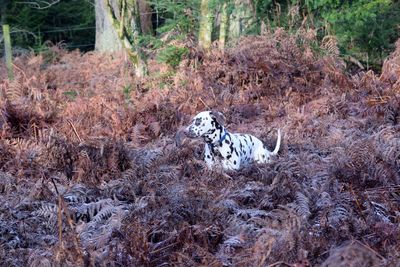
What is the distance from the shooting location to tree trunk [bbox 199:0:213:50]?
14273mm

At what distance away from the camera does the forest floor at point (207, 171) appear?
493 centimetres

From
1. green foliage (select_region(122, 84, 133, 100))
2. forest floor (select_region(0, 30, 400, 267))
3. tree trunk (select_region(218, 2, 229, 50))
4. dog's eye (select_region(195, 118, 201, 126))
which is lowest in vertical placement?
green foliage (select_region(122, 84, 133, 100))

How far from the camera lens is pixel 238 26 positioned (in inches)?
598

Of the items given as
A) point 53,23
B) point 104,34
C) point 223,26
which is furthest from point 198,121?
point 53,23

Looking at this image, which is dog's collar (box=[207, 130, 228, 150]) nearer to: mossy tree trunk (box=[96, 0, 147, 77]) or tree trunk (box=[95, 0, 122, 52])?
mossy tree trunk (box=[96, 0, 147, 77])

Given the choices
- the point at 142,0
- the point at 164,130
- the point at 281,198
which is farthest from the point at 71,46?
the point at 281,198

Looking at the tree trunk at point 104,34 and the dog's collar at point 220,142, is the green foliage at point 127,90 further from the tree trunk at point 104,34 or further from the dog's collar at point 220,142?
the tree trunk at point 104,34

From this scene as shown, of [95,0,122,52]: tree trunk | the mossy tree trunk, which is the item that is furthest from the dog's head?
[95,0,122,52]: tree trunk

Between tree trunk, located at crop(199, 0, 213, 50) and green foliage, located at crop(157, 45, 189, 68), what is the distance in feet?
3.13

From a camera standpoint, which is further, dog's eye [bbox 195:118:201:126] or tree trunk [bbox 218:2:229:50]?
tree trunk [bbox 218:2:229:50]

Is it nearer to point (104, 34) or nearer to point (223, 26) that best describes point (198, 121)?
point (223, 26)

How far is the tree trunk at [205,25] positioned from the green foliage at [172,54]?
0.95m

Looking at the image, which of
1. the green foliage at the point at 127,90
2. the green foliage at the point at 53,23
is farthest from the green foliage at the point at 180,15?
the green foliage at the point at 53,23

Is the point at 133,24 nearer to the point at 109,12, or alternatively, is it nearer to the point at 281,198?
the point at 109,12
